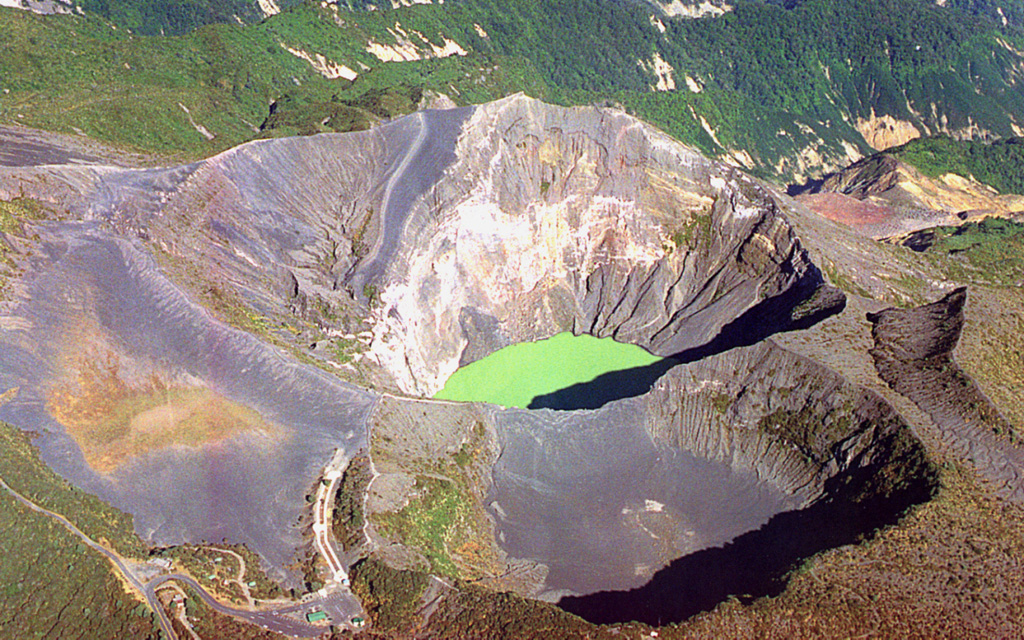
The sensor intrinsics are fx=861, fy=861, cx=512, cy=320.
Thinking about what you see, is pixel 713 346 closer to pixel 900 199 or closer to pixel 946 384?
pixel 946 384

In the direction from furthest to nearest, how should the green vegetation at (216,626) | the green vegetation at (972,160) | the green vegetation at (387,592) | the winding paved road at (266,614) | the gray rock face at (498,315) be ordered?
the green vegetation at (972,160)
the gray rock face at (498,315)
the green vegetation at (387,592)
the winding paved road at (266,614)
the green vegetation at (216,626)

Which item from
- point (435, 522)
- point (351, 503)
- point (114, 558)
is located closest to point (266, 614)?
point (351, 503)

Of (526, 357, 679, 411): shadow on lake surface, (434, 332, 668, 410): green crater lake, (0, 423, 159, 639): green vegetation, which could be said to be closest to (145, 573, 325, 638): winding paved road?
(0, 423, 159, 639): green vegetation

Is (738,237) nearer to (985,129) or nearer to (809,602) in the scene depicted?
(809,602)

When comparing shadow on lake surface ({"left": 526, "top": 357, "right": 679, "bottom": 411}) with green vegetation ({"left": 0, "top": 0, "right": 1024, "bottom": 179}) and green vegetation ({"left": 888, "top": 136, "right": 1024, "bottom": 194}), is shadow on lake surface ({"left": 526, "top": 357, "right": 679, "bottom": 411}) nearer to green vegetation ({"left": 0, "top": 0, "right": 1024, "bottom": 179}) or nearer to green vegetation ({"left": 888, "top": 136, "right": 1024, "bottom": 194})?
green vegetation ({"left": 0, "top": 0, "right": 1024, "bottom": 179})

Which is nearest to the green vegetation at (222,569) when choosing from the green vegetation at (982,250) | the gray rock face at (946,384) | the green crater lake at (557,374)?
the green crater lake at (557,374)

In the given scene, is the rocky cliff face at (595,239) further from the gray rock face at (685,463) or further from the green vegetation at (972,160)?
the green vegetation at (972,160)
